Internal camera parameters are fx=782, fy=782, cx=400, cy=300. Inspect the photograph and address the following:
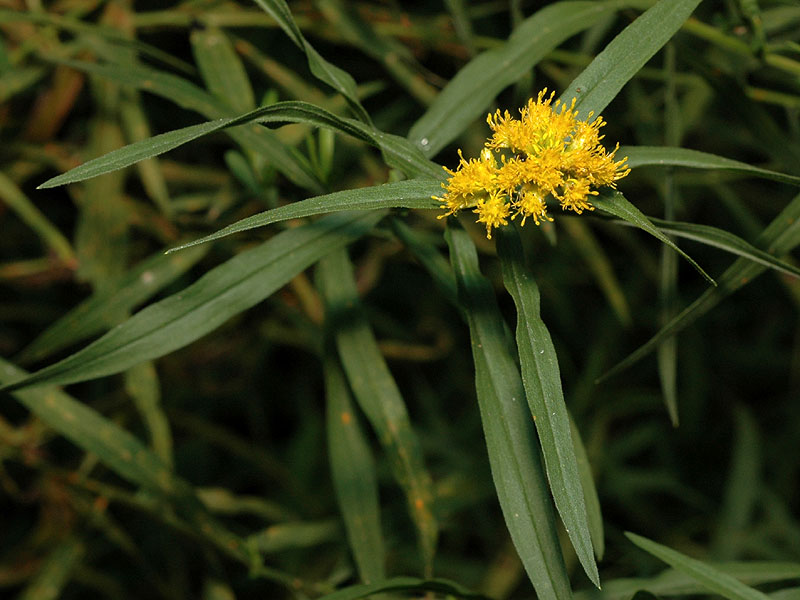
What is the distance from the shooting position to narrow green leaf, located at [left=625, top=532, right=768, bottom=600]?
830mm

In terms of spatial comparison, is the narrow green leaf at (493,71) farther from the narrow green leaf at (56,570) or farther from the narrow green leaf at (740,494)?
the narrow green leaf at (740,494)

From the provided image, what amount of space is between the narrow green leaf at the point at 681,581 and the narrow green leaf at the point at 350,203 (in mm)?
598

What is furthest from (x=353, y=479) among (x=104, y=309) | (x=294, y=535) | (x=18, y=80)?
(x=18, y=80)

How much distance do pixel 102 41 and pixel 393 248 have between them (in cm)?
72

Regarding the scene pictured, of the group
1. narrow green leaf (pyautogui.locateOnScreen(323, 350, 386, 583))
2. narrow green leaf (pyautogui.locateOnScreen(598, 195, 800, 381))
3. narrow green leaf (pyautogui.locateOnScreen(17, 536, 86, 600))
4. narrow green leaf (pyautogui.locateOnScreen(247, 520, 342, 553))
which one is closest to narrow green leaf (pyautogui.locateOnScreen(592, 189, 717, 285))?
narrow green leaf (pyautogui.locateOnScreen(598, 195, 800, 381))

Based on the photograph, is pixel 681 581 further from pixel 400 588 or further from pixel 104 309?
pixel 104 309

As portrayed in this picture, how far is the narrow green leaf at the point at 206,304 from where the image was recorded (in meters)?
0.83

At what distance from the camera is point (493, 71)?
960mm

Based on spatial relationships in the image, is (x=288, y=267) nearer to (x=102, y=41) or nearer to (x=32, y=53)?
(x=102, y=41)

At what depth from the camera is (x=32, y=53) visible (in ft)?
4.83

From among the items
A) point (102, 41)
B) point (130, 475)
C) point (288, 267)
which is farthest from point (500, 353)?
point (102, 41)

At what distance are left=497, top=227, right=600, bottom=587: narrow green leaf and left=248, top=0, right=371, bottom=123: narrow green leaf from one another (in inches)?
11.7

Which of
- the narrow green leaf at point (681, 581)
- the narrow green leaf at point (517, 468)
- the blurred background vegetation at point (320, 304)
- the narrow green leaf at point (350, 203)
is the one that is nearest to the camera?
the narrow green leaf at point (350, 203)

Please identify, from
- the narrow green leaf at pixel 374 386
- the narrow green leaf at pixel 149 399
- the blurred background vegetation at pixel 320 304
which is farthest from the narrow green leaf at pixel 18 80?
the narrow green leaf at pixel 374 386
